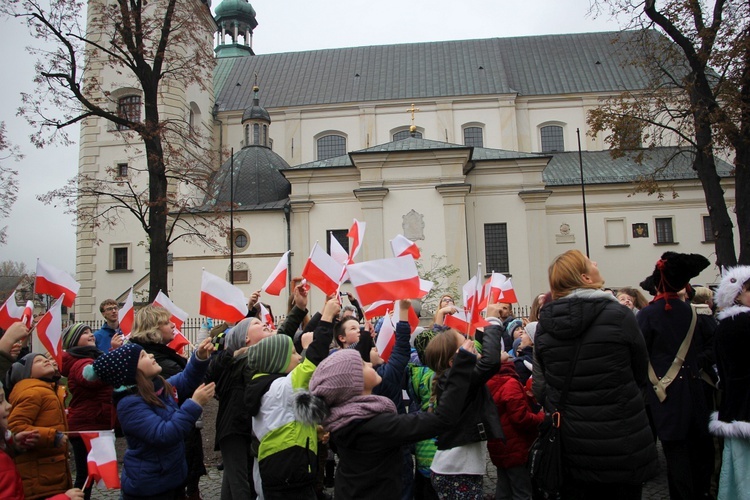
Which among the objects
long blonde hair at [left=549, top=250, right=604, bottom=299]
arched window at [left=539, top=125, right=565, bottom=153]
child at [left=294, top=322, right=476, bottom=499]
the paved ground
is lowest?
the paved ground

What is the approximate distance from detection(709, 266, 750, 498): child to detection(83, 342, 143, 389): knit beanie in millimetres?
3744

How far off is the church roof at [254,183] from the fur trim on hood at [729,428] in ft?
74.6

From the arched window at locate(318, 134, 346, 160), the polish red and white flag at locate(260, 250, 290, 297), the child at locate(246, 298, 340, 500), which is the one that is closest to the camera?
the child at locate(246, 298, 340, 500)

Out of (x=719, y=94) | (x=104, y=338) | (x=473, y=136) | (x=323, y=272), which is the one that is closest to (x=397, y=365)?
(x=323, y=272)

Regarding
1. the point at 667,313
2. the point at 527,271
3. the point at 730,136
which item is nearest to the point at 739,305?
the point at 667,313

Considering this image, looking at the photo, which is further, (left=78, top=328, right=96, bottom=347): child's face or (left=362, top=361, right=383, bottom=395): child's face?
(left=78, top=328, right=96, bottom=347): child's face

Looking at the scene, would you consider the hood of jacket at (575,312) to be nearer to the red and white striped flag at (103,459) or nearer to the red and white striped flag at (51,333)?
the red and white striped flag at (103,459)

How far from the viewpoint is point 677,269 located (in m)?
4.43

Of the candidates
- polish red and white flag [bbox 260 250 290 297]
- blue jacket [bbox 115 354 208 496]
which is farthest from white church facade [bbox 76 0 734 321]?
blue jacket [bbox 115 354 208 496]

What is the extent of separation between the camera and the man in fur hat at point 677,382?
14.4ft

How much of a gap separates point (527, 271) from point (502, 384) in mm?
20049

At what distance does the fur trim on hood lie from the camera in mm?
3920

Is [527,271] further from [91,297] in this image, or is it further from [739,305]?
[739,305]

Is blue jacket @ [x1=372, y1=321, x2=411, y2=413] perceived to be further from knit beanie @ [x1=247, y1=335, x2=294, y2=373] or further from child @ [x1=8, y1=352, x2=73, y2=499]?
child @ [x1=8, y1=352, x2=73, y2=499]
